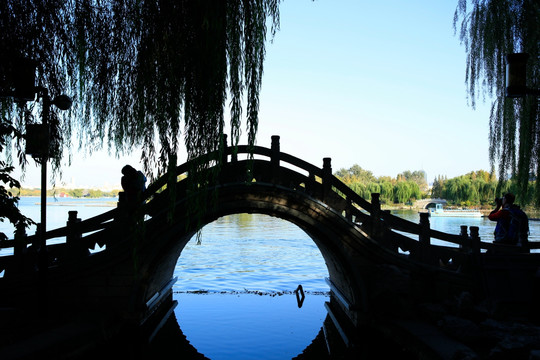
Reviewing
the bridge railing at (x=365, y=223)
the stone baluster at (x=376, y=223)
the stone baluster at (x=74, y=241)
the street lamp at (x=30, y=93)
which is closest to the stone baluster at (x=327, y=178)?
the bridge railing at (x=365, y=223)

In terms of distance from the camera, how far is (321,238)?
11.4 meters

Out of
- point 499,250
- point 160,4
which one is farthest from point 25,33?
point 499,250

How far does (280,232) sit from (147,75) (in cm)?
4197

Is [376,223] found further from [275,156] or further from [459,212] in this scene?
[459,212]

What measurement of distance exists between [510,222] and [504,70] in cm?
356

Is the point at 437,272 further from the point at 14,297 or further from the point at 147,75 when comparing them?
the point at 14,297

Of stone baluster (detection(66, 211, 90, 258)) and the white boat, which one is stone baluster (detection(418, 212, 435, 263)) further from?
the white boat

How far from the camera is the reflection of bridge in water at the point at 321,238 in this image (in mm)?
10211

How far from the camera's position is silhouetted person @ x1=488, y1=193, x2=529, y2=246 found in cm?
1127

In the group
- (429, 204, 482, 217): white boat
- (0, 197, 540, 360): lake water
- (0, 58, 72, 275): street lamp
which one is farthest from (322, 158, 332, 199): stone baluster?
(429, 204, 482, 217): white boat

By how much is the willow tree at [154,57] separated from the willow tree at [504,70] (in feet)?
23.7

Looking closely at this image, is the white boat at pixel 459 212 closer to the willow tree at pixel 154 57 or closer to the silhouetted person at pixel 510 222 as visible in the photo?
the silhouetted person at pixel 510 222

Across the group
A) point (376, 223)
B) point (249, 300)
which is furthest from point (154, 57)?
point (249, 300)

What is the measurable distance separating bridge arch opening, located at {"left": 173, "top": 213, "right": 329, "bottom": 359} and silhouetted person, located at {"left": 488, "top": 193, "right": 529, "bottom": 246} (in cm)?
558
